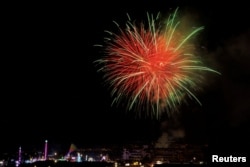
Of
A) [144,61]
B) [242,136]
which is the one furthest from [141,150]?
[242,136]

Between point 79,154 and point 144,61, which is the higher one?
point 144,61

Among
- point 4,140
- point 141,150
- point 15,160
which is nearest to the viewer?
point 4,140

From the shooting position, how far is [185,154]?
75875 mm

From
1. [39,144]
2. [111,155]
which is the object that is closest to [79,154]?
[111,155]

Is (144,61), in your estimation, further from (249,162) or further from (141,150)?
(141,150)

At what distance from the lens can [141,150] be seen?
93.0 m

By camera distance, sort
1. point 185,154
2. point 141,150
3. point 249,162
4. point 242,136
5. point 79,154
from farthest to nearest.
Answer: point 79,154 < point 141,150 < point 185,154 < point 242,136 < point 249,162

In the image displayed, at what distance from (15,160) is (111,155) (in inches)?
1524

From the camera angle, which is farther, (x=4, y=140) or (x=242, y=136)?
(x=4, y=140)

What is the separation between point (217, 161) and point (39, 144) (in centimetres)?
6720

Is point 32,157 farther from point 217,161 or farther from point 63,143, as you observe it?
point 217,161

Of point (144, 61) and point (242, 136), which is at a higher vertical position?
point (144, 61)

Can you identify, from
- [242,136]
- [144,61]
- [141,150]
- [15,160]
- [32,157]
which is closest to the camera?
[242,136]

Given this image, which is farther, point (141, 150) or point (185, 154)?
point (141, 150)
